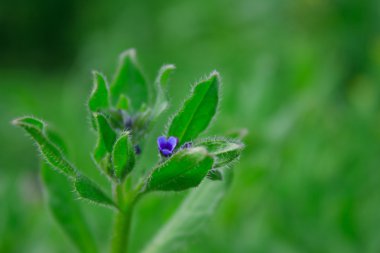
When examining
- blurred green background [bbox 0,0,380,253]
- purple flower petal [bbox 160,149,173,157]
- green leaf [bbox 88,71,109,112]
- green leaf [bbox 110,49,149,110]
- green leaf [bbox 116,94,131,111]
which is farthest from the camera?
blurred green background [bbox 0,0,380,253]

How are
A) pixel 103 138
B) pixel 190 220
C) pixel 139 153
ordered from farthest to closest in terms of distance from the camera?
pixel 190 220 < pixel 139 153 < pixel 103 138

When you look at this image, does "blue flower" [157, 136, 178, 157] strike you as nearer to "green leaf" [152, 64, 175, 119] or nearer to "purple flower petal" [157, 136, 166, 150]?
"purple flower petal" [157, 136, 166, 150]

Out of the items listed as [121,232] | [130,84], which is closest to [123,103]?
[130,84]

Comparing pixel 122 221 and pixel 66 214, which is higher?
pixel 66 214

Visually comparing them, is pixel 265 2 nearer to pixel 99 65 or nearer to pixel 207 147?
pixel 99 65

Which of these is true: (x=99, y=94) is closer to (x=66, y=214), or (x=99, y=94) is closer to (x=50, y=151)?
(x=50, y=151)

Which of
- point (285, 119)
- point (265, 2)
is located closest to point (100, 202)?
point (285, 119)

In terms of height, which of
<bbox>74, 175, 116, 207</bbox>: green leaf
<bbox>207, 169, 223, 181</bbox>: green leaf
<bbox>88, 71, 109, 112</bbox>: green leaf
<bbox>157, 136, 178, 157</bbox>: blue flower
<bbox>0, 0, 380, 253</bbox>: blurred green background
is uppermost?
<bbox>0, 0, 380, 253</bbox>: blurred green background

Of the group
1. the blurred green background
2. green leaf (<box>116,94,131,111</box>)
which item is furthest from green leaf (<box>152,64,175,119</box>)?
the blurred green background
